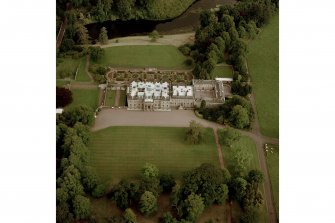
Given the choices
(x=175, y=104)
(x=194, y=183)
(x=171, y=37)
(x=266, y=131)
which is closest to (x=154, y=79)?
(x=175, y=104)

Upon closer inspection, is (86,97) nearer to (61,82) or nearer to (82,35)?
(61,82)

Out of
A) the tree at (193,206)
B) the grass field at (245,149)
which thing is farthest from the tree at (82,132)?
the grass field at (245,149)

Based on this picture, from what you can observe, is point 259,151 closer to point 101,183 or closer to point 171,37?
point 101,183

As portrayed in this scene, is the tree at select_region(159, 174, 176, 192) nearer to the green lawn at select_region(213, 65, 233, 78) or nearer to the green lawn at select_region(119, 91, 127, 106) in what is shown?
the green lawn at select_region(119, 91, 127, 106)

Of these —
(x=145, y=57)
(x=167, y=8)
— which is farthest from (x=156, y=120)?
(x=167, y=8)

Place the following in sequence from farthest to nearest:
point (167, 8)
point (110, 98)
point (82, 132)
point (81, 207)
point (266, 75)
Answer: point (167, 8)
point (266, 75)
point (110, 98)
point (82, 132)
point (81, 207)

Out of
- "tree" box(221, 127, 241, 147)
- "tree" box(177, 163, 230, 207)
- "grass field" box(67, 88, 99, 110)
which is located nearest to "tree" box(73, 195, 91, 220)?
"tree" box(177, 163, 230, 207)

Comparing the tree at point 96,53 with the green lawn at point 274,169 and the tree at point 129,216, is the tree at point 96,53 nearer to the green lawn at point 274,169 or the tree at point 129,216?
the green lawn at point 274,169
